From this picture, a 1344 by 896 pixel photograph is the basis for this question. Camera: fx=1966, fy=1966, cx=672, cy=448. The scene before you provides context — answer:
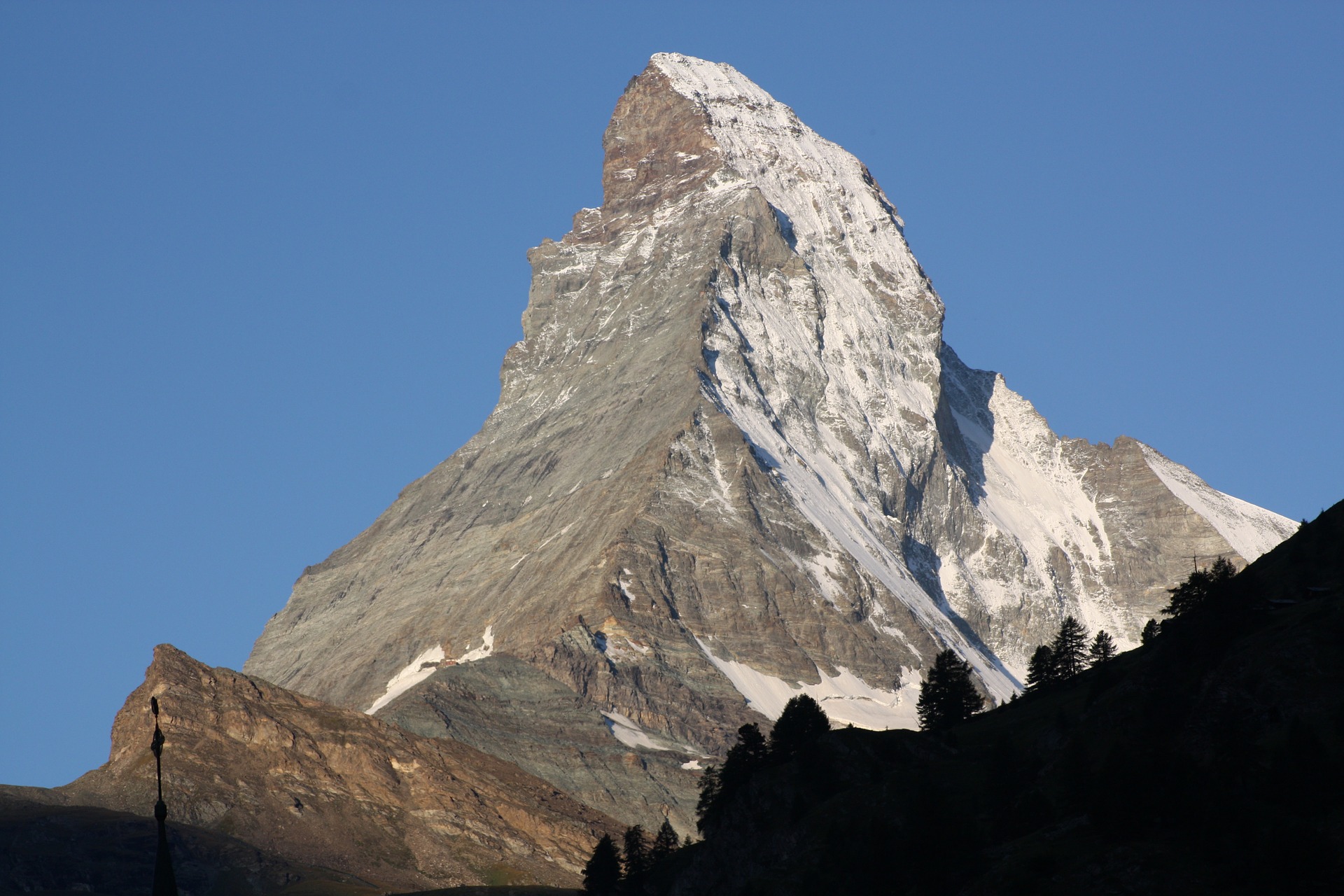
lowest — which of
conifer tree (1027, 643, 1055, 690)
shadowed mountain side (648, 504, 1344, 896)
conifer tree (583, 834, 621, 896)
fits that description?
shadowed mountain side (648, 504, 1344, 896)

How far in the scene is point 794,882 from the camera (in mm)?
110688

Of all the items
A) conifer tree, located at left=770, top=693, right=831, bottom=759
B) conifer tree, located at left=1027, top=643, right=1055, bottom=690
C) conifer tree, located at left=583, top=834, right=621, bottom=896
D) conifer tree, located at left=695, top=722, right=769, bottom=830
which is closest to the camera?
conifer tree, located at left=695, top=722, right=769, bottom=830

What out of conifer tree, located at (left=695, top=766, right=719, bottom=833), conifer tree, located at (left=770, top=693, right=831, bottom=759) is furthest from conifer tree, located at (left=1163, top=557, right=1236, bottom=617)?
conifer tree, located at (left=695, top=766, right=719, bottom=833)

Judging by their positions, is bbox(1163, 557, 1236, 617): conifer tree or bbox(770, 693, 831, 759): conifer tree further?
bbox(770, 693, 831, 759): conifer tree

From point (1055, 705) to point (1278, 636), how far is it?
114 feet

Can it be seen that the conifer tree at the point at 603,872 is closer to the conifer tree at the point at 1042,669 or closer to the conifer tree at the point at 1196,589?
the conifer tree at the point at 1042,669

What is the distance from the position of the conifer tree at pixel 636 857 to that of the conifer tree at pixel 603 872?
1008mm

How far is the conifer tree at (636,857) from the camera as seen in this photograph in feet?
470

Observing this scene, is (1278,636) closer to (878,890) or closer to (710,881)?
(878,890)

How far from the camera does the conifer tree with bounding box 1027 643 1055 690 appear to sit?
506 ft

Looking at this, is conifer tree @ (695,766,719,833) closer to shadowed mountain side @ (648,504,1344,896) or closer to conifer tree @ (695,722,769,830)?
conifer tree @ (695,722,769,830)

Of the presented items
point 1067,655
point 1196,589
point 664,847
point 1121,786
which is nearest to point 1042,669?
point 1067,655

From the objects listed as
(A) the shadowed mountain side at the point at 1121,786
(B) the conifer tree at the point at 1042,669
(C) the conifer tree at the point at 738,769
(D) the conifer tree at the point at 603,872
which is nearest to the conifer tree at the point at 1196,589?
(A) the shadowed mountain side at the point at 1121,786

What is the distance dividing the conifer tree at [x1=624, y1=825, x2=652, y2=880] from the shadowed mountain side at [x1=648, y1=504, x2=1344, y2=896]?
23.2ft
